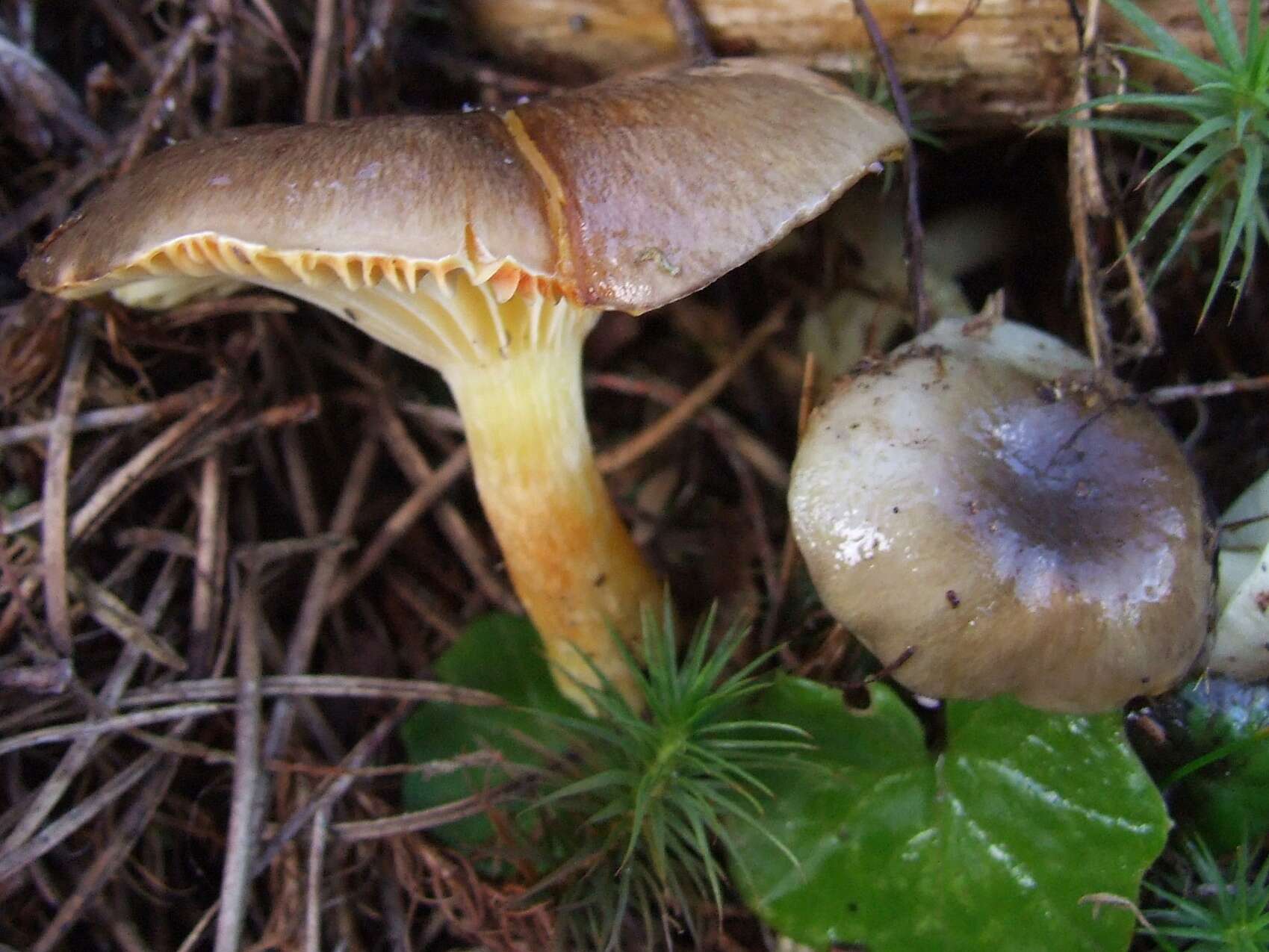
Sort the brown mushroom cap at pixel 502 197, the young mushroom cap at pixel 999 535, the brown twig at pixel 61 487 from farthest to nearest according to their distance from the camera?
the brown twig at pixel 61 487 < the young mushroom cap at pixel 999 535 < the brown mushroom cap at pixel 502 197

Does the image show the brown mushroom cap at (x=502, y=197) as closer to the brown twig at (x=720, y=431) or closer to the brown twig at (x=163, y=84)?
the brown twig at (x=163, y=84)

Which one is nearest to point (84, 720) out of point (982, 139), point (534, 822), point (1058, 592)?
point (534, 822)

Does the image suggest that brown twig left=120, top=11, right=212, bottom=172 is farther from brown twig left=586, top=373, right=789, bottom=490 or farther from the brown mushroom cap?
brown twig left=586, top=373, right=789, bottom=490

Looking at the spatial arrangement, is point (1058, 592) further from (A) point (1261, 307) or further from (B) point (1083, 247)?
(A) point (1261, 307)

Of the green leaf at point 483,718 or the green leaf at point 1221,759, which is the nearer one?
the green leaf at point 1221,759

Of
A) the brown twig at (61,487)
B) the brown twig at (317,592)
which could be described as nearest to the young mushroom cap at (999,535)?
the brown twig at (317,592)

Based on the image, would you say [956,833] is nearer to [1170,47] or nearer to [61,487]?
[1170,47]
